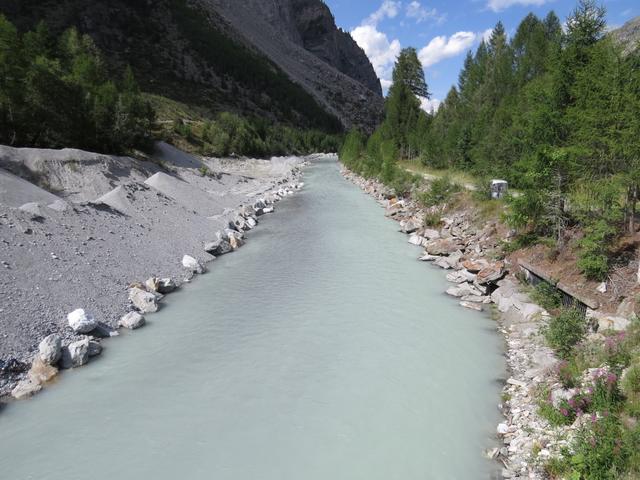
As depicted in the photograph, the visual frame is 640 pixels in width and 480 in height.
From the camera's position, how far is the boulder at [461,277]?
1678 centimetres

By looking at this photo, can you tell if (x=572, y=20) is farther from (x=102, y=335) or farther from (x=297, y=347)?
(x=102, y=335)

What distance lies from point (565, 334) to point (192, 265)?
15.0m

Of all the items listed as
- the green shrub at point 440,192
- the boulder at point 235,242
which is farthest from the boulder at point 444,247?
the boulder at point 235,242

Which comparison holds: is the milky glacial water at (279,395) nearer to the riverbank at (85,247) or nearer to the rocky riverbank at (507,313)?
the rocky riverbank at (507,313)

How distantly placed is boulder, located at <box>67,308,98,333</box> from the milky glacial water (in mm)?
841

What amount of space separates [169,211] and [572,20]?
23021 mm

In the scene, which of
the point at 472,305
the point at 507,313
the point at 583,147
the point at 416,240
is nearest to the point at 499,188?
the point at 416,240

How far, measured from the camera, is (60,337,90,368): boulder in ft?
35.5

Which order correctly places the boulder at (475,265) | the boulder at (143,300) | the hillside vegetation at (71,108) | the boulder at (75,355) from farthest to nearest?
the hillside vegetation at (71,108), the boulder at (475,265), the boulder at (143,300), the boulder at (75,355)

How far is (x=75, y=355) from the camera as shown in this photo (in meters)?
10.9

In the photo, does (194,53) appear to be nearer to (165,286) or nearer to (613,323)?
(165,286)

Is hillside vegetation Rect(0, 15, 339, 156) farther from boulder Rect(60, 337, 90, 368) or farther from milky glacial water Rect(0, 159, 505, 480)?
boulder Rect(60, 337, 90, 368)

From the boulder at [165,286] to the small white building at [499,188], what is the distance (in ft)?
58.6

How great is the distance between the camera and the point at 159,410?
9188 mm
